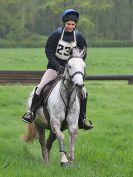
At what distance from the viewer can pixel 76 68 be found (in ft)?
24.6

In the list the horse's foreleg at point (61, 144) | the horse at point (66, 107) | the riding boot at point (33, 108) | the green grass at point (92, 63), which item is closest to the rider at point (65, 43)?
the riding boot at point (33, 108)

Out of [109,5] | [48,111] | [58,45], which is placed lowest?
[109,5]

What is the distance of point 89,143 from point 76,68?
3490mm

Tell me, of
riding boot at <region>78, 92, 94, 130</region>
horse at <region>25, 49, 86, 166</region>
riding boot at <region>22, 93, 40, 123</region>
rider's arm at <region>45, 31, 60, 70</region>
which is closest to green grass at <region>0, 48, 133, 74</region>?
riding boot at <region>22, 93, 40, 123</region>

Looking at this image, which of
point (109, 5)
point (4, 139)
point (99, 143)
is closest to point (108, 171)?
point (99, 143)

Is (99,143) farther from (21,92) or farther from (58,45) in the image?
(21,92)

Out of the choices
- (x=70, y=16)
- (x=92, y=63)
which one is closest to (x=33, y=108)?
(x=70, y=16)

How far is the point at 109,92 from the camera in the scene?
19531 millimetres

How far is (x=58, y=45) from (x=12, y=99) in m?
8.60

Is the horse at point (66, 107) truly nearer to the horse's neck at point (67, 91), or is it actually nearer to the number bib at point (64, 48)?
the horse's neck at point (67, 91)

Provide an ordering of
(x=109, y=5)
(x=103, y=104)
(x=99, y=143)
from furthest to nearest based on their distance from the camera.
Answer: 1. (x=109, y=5)
2. (x=103, y=104)
3. (x=99, y=143)

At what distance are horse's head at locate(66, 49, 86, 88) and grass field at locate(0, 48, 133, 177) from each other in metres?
1.33

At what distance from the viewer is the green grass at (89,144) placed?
7543 millimetres

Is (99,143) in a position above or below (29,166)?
below
